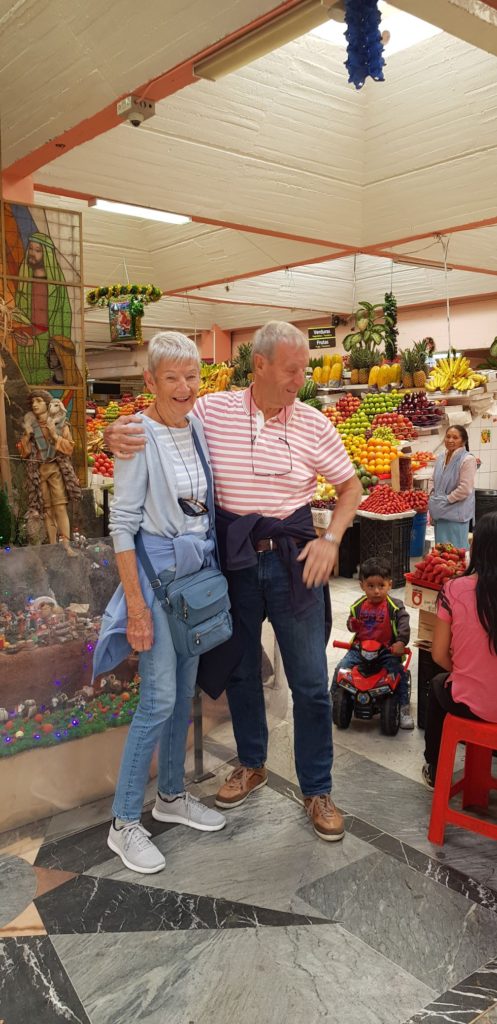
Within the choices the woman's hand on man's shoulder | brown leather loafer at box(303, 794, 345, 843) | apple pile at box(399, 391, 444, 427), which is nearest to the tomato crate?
apple pile at box(399, 391, 444, 427)

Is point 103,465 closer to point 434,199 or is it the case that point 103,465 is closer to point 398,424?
point 398,424

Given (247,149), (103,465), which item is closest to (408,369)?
(103,465)

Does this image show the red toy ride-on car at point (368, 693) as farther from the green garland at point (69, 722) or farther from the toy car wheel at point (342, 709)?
the green garland at point (69, 722)

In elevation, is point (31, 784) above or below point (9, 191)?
below

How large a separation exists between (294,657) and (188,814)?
765mm

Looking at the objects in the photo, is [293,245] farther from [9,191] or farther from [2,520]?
[2,520]

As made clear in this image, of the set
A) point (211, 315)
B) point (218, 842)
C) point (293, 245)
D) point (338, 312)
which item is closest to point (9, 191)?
point (293, 245)

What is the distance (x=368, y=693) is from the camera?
3.85 meters

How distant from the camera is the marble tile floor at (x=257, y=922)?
206cm

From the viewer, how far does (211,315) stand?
15.6m

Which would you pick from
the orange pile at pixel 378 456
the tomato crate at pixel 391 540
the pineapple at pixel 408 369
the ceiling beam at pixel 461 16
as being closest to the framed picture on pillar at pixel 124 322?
the orange pile at pixel 378 456

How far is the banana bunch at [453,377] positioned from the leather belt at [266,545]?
676 centimetres

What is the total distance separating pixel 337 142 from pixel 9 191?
2.63 metres

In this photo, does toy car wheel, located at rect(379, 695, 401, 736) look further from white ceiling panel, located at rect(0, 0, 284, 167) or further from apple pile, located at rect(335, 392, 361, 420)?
apple pile, located at rect(335, 392, 361, 420)
